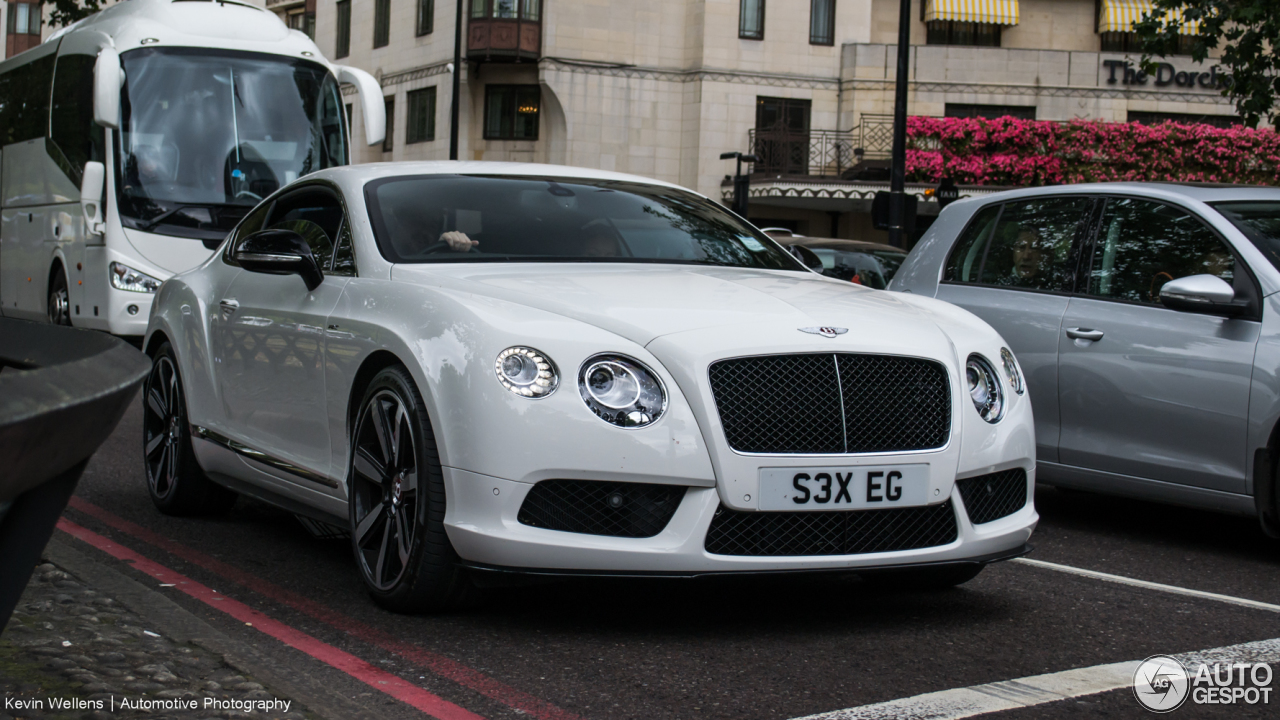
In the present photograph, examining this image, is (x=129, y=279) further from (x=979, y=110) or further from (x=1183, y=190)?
(x=979, y=110)

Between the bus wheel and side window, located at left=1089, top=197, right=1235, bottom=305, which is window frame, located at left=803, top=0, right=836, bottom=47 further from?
side window, located at left=1089, top=197, right=1235, bottom=305

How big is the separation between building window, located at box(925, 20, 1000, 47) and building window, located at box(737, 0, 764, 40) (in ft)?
17.0

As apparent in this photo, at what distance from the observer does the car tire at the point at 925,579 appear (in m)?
4.99

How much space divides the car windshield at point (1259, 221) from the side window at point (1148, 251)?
0.11m

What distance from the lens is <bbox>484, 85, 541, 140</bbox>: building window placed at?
39594mm

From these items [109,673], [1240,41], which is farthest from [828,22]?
[109,673]

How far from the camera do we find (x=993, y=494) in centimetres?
462

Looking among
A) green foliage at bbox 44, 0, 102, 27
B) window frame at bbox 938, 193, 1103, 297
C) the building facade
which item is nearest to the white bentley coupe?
window frame at bbox 938, 193, 1103, 297

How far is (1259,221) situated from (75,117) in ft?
43.5

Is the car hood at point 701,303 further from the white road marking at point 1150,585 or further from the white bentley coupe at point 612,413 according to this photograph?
the white road marking at point 1150,585

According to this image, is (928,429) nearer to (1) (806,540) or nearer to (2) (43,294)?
(1) (806,540)

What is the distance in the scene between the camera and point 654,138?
39.3m

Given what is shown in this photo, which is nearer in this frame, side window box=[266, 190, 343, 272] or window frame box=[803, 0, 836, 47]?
side window box=[266, 190, 343, 272]

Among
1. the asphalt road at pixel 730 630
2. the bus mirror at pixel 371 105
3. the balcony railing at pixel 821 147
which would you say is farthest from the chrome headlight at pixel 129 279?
the balcony railing at pixel 821 147
